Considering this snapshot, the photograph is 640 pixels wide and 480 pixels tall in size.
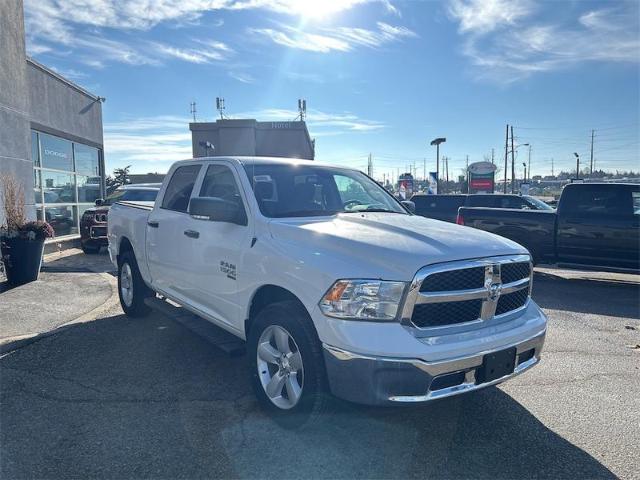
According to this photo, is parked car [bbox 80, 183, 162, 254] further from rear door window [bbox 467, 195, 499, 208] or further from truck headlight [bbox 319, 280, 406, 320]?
truck headlight [bbox 319, 280, 406, 320]

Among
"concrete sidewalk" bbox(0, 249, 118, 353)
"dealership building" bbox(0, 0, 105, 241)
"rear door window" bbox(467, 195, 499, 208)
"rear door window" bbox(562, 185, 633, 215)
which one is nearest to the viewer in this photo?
"concrete sidewalk" bbox(0, 249, 118, 353)

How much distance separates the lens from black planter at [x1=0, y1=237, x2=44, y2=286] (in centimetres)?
815

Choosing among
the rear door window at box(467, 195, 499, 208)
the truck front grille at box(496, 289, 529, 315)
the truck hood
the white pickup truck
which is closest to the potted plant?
the white pickup truck

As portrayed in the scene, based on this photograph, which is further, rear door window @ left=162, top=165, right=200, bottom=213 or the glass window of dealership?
the glass window of dealership

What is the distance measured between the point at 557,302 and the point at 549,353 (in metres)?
2.88

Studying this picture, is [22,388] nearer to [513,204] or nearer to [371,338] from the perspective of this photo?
[371,338]

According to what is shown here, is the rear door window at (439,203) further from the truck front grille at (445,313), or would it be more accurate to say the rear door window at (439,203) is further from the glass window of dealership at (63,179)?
the truck front grille at (445,313)

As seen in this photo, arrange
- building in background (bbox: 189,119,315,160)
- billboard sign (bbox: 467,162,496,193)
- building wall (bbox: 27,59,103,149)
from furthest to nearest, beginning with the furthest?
building in background (bbox: 189,119,315,160)
billboard sign (bbox: 467,162,496,193)
building wall (bbox: 27,59,103,149)

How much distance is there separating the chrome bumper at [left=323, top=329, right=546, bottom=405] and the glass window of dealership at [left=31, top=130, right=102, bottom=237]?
1088 cm

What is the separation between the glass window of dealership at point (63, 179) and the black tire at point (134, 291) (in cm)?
652

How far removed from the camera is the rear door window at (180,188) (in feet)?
17.0

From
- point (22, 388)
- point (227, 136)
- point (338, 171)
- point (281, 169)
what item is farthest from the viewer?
point (227, 136)

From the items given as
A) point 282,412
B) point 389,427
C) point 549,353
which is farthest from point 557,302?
point 282,412

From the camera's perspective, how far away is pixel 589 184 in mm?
9500
